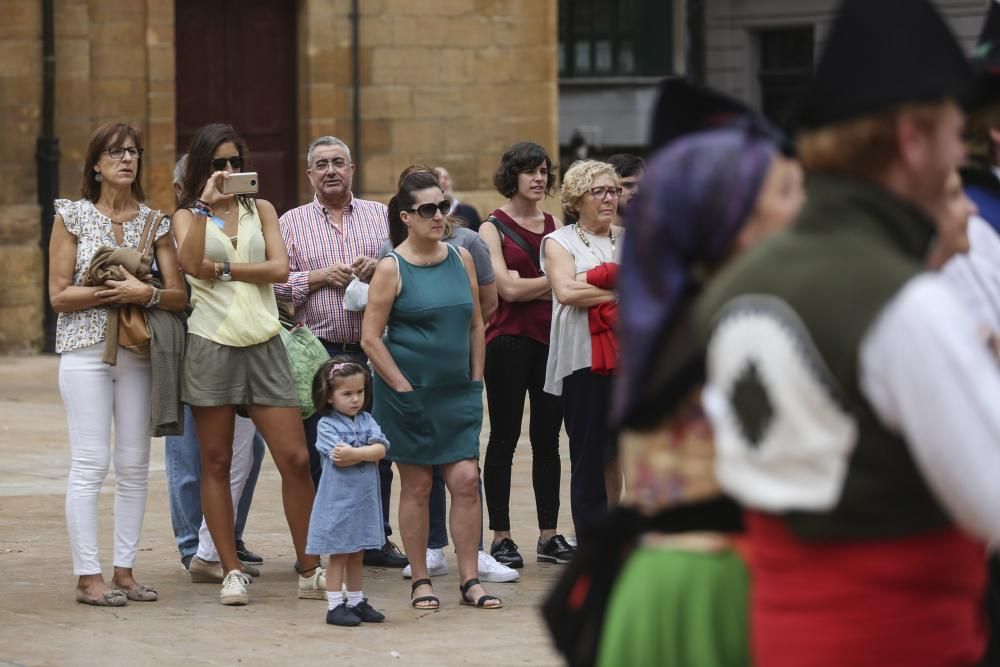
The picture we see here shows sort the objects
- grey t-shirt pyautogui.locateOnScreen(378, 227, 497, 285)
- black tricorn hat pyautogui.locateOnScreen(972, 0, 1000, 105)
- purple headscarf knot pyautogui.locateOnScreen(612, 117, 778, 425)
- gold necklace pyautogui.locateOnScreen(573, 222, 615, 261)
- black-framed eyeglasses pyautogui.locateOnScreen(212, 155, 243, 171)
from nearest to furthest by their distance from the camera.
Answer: purple headscarf knot pyautogui.locateOnScreen(612, 117, 778, 425), black tricorn hat pyautogui.locateOnScreen(972, 0, 1000, 105), black-framed eyeglasses pyautogui.locateOnScreen(212, 155, 243, 171), grey t-shirt pyautogui.locateOnScreen(378, 227, 497, 285), gold necklace pyautogui.locateOnScreen(573, 222, 615, 261)

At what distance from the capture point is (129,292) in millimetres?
7910

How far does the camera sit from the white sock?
7520 mm

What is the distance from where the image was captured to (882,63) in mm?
2889

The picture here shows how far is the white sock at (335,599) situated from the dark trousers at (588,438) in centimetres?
→ 154

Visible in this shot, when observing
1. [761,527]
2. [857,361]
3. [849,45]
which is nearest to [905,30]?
[849,45]

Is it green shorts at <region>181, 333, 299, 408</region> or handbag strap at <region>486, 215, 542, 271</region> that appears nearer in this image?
green shorts at <region>181, 333, 299, 408</region>

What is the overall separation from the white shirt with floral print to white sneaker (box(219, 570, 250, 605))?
1.12 meters

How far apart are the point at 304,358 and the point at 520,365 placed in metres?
1.20

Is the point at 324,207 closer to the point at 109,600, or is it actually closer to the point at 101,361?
the point at 101,361

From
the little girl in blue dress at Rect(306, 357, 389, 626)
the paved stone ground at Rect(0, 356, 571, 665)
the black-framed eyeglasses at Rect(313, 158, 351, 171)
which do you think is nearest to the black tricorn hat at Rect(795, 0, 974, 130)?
the paved stone ground at Rect(0, 356, 571, 665)

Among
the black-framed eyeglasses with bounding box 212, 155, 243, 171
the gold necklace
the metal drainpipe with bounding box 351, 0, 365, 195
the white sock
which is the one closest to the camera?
the white sock

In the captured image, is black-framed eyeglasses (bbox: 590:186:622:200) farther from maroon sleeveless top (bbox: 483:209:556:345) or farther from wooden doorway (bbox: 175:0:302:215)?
wooden doorway (bbox: 175:0:302:215)

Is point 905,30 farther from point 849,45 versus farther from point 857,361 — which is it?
point 857,361

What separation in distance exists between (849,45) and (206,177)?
5461mm
